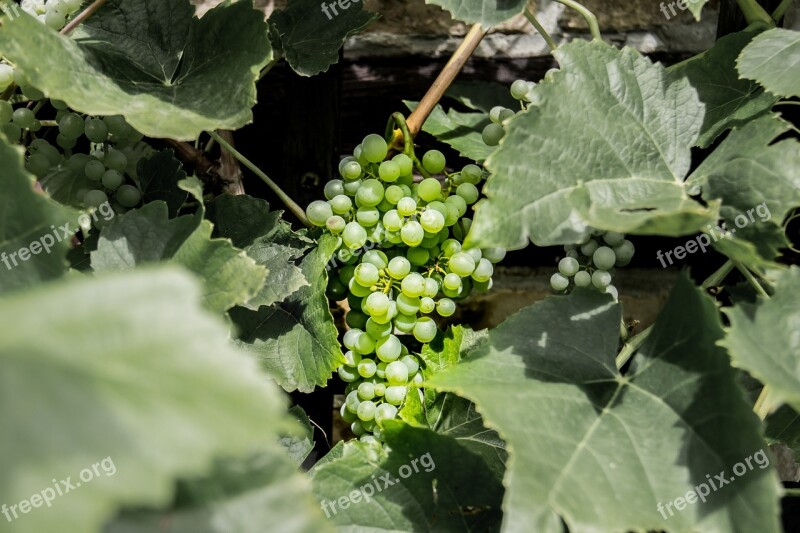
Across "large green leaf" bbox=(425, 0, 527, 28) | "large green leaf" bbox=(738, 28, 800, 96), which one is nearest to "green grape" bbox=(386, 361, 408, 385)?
"large green leaf" bbox=(425, 0, 527, 28)

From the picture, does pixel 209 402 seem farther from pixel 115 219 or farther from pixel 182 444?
pixel 115 219

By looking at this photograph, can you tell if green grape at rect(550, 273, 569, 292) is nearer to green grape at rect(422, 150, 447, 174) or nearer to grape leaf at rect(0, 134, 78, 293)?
green grape at rect(422, 150, 447, 174)

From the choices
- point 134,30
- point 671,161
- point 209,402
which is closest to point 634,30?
point 671,161

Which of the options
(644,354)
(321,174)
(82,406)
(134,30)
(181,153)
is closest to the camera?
(82,406)

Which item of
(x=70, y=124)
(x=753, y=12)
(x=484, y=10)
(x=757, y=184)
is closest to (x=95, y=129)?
(x=70, y=124)

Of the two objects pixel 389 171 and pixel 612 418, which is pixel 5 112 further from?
pixel 612 418
